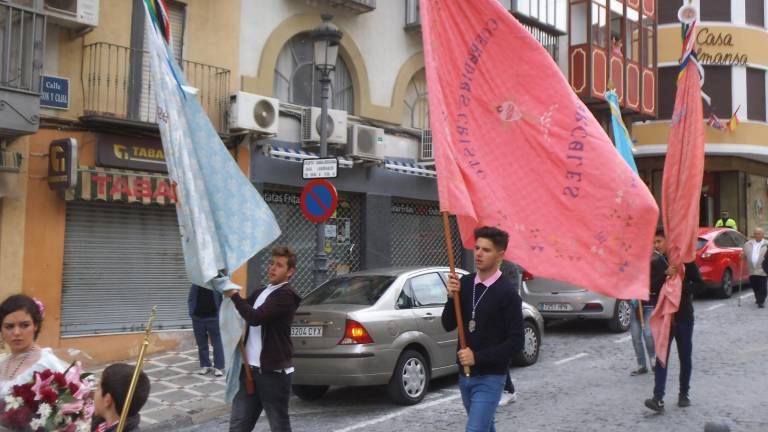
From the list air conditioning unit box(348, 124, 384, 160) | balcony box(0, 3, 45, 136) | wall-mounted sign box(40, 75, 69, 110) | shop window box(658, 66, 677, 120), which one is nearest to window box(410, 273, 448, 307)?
balcony box(0, 3, 45, 136)

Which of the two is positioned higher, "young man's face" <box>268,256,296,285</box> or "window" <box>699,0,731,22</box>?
"window" <box>699,0,731,22</box>

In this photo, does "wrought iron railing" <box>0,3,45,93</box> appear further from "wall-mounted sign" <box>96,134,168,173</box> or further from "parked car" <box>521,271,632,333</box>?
"parked car" <box>521,271,632,333</box>

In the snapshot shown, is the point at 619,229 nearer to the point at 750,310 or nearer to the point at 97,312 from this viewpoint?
the point at 97,312

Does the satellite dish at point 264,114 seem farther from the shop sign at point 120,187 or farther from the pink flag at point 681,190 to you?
the pink flag at point 681,190

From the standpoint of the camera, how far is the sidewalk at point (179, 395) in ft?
27.9

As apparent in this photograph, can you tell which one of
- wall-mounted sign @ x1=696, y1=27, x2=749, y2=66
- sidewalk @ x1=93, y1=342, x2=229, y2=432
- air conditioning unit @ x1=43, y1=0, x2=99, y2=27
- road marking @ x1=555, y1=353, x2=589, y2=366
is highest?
wall-mounted sign @ x1=696, y1=27, x2=749, y2=66

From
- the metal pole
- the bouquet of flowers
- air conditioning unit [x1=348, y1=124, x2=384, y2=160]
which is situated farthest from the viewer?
air conditioning unit [x1=348, y1=124, x2=384, y2=160]

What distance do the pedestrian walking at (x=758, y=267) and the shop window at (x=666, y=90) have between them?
440 inches

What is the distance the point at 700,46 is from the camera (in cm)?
2762

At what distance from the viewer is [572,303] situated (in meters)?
13.8

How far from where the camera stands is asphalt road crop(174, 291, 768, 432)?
7621mm

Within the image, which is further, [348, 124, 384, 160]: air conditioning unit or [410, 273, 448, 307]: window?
[348, 124, 384, 160]: air conditioning unit

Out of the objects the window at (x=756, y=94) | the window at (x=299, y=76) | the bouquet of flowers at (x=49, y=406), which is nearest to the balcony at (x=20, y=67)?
the window at (x=299, y=76)

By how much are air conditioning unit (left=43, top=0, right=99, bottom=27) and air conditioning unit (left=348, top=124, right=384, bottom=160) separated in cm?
579
